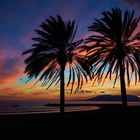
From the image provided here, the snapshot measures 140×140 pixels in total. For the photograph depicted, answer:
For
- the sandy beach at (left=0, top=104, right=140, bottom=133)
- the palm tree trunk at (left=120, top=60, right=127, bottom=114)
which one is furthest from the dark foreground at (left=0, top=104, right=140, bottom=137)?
the palm tree trunk at (left=120, top=60, right=127, bottom=114)

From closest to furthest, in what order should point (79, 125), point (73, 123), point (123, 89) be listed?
1. point (79, 125)
2. point (73, 123)
3. point (123, 89)

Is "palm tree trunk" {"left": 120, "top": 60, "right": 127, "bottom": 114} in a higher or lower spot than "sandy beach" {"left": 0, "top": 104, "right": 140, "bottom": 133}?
higher

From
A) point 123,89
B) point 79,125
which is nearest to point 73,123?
point 79,125

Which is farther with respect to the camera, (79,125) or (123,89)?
(123,89)

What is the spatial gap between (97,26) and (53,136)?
16.4 meters

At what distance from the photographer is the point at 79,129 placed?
21.3m

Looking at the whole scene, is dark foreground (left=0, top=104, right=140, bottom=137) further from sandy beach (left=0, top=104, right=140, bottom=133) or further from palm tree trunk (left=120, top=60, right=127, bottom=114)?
palm tree trunk (left=120, top=60, right=127, bottom=114)

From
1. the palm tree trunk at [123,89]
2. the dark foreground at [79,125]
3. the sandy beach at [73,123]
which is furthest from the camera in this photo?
the palm tree trunk at [123,89]

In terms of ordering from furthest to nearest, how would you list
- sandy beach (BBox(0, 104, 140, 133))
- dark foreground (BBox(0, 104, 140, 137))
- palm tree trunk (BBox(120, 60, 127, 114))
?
palm tree trunk (BBox(120, 60, 127, 114)) < sandy beach (BBox(0, 104, 140, 133)) < dark foreground (BBox(0, 104, 140, 137))

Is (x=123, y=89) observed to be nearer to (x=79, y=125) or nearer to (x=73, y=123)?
A: (x=73, y=123)

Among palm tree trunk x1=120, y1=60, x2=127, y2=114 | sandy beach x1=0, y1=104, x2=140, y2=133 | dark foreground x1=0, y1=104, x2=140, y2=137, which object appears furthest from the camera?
palm tree trunk x1=120, y1=60, x2=127, y2=114

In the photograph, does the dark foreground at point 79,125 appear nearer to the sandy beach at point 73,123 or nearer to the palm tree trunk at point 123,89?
the sandy beach at point 73,123

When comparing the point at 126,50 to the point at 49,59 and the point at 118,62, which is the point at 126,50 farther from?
the point at 49,59

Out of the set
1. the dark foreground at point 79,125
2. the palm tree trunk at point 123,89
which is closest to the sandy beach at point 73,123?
the dark foreground at point 79,125
